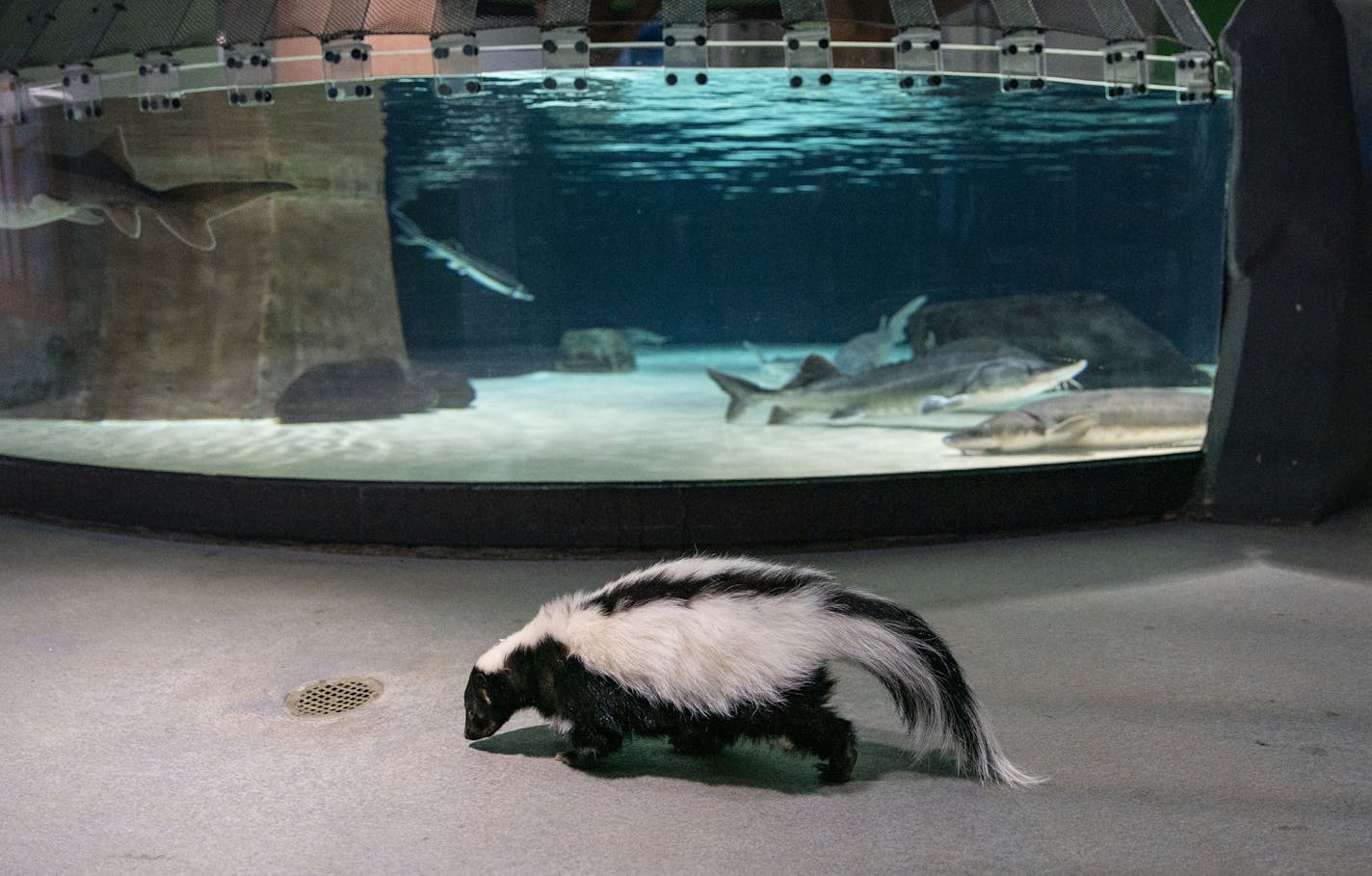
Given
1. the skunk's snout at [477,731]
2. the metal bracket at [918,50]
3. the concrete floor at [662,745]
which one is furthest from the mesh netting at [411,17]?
the skunk's snout at [477,731]

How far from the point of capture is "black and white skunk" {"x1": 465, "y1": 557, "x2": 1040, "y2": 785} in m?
2.69

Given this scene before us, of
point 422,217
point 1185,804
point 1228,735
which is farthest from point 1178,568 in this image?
point 422,217

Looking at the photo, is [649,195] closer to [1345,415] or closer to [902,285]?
[902,285]

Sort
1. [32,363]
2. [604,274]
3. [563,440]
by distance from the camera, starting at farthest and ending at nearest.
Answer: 1. [32,363]
2. [604,274]
3. [563,440]

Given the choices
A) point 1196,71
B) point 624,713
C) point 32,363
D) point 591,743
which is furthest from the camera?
point 32,363

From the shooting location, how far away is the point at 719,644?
2689 millimetres

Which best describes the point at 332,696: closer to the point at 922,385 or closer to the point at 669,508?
the point at 669,508

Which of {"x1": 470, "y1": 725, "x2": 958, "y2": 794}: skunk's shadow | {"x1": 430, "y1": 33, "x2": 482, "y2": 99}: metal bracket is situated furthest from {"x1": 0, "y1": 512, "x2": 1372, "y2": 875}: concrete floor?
{"x1": 430, "y1": 33, "x2": 482, "y2": 99}: metal bracket

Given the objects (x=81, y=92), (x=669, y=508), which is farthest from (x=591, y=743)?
(x=81, y=92)

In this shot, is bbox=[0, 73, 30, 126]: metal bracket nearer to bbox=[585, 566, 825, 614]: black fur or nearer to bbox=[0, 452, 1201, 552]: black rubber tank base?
bbox=[0, 452, 1201, 552]: black rubber tank base

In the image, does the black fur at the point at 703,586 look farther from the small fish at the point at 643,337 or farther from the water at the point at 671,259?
the small fish at the point at 643,337

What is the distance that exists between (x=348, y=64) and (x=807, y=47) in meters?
2.08

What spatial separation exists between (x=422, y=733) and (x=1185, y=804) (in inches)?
86.1

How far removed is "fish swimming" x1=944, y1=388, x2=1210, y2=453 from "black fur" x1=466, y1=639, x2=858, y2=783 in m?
3.43
